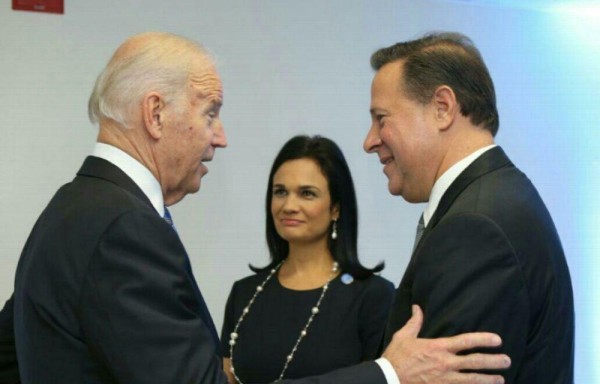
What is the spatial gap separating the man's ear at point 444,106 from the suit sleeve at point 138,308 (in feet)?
2.19

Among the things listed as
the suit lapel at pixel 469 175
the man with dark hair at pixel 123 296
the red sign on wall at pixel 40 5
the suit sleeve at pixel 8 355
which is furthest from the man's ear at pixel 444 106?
the red sign on wall at pixel 40 5

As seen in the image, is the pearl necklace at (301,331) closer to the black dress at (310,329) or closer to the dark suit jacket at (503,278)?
the black dress at (310,329)

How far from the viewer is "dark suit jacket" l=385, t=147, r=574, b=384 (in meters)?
1.61

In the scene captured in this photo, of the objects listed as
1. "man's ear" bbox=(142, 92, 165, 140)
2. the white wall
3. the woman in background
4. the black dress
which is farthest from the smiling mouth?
"man's ear" bbox=(142, 92, 165, 140)

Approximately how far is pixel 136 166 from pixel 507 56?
324 cm

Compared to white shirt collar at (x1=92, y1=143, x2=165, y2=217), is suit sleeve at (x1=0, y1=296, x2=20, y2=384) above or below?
below

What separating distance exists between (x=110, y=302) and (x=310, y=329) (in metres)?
1.44

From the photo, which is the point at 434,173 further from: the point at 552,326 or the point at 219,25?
the point at 219,25

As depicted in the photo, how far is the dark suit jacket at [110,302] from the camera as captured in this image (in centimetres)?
161

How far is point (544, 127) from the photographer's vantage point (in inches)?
185

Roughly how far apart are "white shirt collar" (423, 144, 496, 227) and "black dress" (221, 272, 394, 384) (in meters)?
1.05

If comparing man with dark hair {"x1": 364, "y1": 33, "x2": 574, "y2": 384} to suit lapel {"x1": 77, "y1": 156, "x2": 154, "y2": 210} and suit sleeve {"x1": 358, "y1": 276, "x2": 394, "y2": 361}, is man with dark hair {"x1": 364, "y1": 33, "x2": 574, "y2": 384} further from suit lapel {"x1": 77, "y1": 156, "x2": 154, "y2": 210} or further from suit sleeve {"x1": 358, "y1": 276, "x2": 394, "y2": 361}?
suit sleeve {"x1": 358, "y1": 276, "x2": 394, "y2": 361}

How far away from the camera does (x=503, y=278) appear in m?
1.61

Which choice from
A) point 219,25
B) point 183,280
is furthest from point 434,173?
point 219,25
